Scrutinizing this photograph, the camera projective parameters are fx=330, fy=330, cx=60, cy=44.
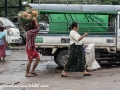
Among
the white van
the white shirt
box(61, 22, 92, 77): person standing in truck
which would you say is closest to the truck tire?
box(61, 22, 92, 77): person standing in truck

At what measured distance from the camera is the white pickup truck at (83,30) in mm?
10922

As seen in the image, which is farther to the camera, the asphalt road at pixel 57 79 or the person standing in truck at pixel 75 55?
the person standing in truck at pixel 75 55

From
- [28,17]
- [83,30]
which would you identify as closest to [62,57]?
[83,30]

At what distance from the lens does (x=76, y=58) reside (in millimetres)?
9422

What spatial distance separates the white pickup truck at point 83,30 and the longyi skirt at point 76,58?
62.5 inches

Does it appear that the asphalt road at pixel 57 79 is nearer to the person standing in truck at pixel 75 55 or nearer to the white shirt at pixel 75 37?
the person standing in truck at pixel 75 55

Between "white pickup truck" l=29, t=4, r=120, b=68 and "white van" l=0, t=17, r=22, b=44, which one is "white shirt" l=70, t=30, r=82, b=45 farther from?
"white van" l=0, t=17, r=22, b=44

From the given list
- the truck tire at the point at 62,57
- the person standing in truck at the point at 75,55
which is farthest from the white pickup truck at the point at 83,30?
the person standing in truck at the point at 75,55

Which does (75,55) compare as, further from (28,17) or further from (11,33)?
(11,33)

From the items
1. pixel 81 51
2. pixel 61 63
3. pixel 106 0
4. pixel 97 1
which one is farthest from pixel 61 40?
pixel 106 0

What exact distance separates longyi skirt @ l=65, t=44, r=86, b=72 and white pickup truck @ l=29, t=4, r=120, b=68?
1587 millimetres

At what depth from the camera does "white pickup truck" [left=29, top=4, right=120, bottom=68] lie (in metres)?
10.9

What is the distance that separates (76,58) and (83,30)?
224cm

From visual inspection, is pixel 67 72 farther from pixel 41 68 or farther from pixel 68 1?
pixel 68 1
